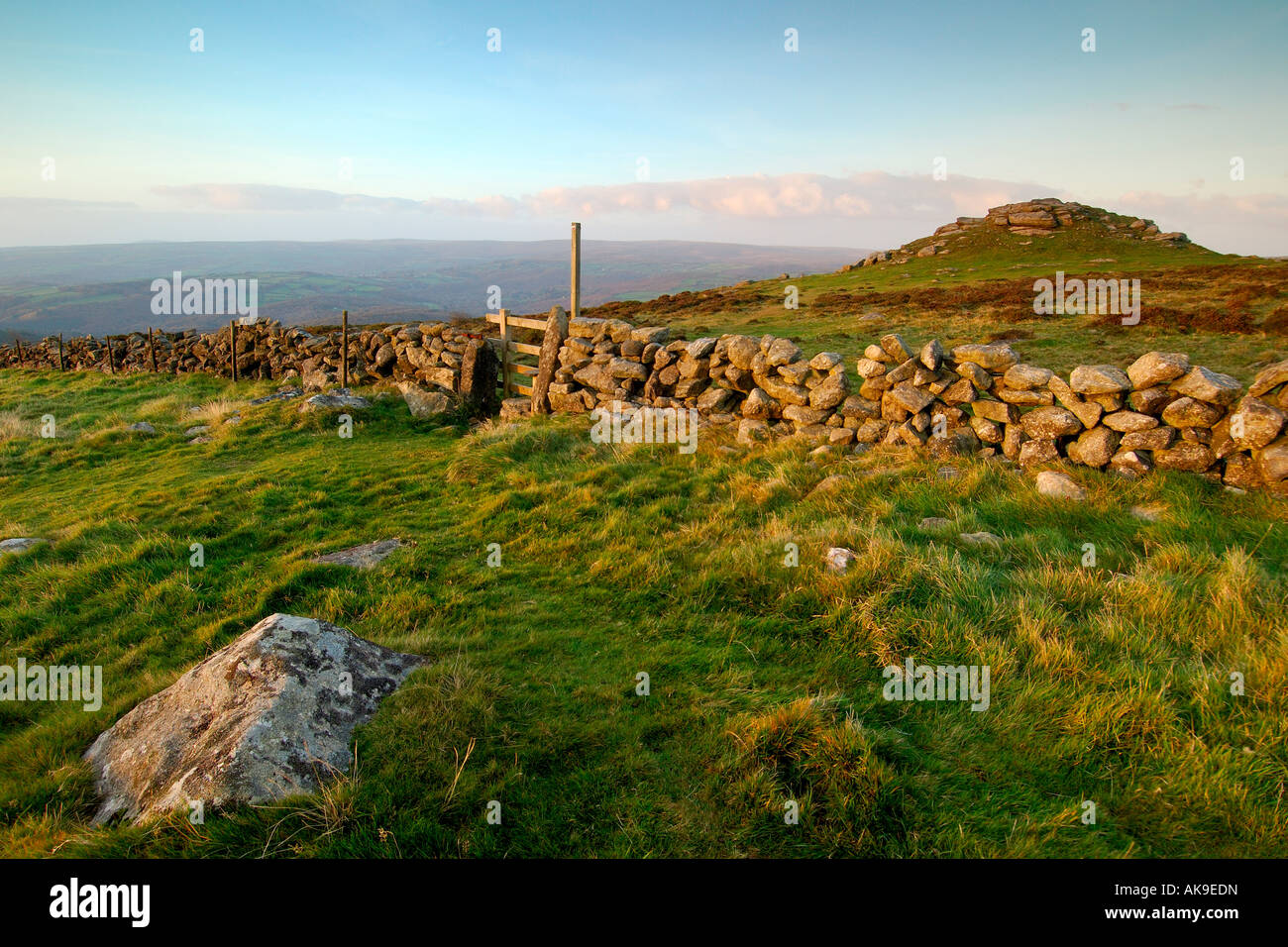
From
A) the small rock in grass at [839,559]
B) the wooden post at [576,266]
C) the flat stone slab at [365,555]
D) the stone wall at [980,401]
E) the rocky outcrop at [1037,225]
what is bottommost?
the flat stone slab at [365,555]

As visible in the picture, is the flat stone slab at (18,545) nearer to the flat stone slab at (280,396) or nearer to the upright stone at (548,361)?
the upright stone at (548,361)

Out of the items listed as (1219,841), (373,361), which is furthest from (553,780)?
(373,361)

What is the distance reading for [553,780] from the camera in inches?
129

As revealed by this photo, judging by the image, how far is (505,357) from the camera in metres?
15.1

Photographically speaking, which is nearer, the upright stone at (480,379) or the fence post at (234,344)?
the upright stone at (480,379)

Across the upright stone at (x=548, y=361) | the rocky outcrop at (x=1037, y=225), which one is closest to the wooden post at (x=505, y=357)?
the upright stone at (x=548, y=361)

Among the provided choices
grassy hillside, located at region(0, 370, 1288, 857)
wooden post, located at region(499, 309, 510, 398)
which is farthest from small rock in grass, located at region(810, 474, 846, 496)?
wooden post, located at region(499, 309, 510, 398)

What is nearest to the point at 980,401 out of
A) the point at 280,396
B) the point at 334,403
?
the point at 334,403

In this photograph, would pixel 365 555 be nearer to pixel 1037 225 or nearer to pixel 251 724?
pixel 251 724

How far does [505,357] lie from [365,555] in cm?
926

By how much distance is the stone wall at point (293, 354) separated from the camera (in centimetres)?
1573

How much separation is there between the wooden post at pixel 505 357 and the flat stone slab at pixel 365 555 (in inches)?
335
